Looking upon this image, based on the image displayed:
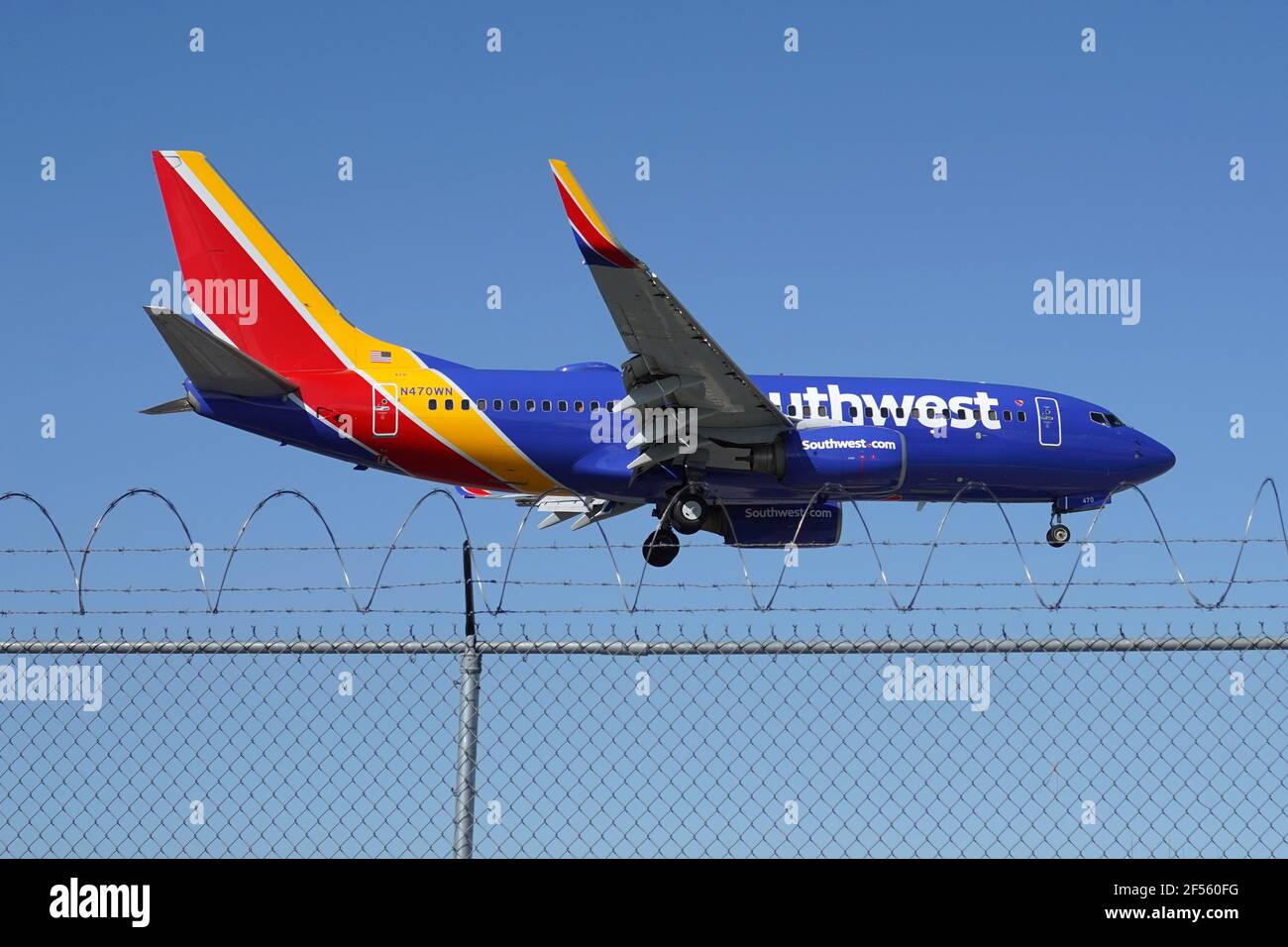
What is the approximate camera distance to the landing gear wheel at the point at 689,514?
33.2 meters

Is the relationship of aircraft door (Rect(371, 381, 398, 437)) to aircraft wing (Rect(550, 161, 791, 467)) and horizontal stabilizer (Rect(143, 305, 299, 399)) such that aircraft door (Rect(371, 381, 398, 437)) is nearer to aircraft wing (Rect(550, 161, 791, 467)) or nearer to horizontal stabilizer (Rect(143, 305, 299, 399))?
horizontal stabilizer (Rect(143, 305, 299, 399))

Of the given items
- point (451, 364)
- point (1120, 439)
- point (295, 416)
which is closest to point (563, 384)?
point (451, 364)

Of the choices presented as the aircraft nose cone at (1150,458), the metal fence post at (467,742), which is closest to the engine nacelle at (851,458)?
the aircraft nose cone at (1150,458)

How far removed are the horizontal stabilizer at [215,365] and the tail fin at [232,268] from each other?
2.03 meters

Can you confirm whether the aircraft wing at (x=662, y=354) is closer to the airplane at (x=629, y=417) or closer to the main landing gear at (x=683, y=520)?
the airplane at (x=629, y=417)

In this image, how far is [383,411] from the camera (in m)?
33.4

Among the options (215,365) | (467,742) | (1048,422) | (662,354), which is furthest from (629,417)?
(467,742)

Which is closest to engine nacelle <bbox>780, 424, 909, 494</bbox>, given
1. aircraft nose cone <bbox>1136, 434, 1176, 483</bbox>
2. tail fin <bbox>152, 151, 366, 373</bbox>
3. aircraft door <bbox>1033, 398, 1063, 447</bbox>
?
aircraft door <bbox>1033, 398, 1063, 447</bbox>

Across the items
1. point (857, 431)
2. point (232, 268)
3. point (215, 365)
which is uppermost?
point (232, 268)

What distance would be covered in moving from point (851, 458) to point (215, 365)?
42.1 feet

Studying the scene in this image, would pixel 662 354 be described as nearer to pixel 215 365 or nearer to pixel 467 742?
pixel 215 365
